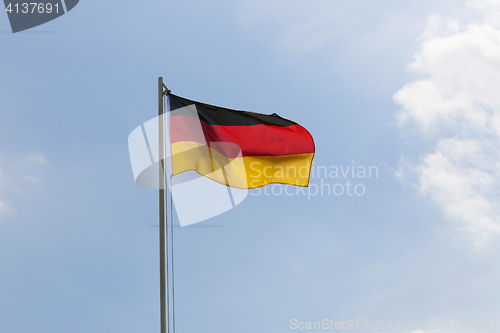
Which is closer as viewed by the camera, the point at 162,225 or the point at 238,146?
the point at 162,225

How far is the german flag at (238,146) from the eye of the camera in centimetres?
A: 1257

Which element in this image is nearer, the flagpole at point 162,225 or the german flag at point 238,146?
the flagpole at point 162,225

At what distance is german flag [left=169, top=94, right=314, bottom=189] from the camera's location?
1257 cm

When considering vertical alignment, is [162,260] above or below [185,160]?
below

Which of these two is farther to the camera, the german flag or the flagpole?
the german flag

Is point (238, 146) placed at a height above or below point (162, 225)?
above

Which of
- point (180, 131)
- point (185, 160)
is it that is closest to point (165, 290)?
point (185, 160)

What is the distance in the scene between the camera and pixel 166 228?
1124 centimetres

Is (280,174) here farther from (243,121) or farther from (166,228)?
(166,228)

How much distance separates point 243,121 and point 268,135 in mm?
887

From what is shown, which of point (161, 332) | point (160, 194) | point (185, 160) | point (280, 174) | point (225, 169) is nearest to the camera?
point (161, 332)

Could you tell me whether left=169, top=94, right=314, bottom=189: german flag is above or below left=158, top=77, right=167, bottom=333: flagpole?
above

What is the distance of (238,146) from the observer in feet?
44.8

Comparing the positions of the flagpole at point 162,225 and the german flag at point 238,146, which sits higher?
the german flag at point 238,146
